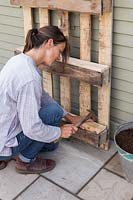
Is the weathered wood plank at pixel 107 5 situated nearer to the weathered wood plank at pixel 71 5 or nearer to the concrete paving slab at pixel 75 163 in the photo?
the weathered wood plank at pixel 71 5

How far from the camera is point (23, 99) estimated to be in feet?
6.25

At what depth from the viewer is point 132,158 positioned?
6.73ft

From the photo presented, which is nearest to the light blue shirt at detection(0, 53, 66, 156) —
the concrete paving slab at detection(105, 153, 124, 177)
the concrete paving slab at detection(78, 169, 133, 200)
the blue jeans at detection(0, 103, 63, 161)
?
the blue jeans at detection(0, 103, 63, 161)

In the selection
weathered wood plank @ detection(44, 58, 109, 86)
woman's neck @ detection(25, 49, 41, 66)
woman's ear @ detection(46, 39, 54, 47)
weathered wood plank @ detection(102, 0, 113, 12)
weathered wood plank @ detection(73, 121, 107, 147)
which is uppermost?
weathered wood plank @ detection(102, 0, 113, 12)

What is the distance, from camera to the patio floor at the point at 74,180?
2.14 meters

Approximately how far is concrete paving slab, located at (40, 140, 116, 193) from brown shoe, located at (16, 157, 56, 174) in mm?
40

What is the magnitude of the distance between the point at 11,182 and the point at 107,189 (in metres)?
0.69

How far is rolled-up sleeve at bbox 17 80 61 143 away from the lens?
74.5 inches

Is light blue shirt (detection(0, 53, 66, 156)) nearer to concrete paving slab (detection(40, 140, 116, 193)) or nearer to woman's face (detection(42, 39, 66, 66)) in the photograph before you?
woman's face (detection(42, 39, 66, 66))

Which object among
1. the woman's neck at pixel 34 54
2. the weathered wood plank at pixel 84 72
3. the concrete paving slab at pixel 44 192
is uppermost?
the woman's neck at pixel 34 54

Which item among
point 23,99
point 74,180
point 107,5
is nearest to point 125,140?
point 74,180

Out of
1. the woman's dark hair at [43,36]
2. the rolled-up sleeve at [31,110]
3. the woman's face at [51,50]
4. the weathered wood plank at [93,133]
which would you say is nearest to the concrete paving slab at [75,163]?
the weathered wood plank at [93,133]

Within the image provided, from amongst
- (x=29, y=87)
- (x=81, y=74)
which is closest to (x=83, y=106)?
(x=81, y=74)

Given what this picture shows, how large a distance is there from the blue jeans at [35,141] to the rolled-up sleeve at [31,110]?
0.16m
